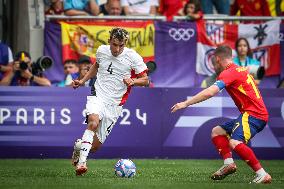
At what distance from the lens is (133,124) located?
18344 millimetres

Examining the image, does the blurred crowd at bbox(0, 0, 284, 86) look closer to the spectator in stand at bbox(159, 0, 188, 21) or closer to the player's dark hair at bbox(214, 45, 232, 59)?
the spectator in stand at bbox(159, 0, 188, 21)

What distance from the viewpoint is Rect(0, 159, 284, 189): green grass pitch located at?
12.2 m

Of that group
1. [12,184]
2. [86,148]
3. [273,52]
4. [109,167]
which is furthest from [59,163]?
[273,52]

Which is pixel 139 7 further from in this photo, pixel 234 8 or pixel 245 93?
pixel 245 93

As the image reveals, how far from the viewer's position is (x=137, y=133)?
60.2 feet

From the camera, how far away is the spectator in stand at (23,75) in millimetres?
18812

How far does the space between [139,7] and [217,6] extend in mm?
2000

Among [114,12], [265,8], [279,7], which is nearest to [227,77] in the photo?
[114,12]

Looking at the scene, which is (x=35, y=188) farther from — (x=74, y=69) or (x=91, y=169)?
(x=74, y=69)

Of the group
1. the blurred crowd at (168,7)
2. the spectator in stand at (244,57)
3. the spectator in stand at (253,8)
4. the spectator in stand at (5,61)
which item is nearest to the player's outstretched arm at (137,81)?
the spectator in stand at (244,57)

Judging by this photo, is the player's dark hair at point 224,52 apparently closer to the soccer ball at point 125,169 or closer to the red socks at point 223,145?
the red socks at point 223,145

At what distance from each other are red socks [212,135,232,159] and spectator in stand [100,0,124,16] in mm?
8590

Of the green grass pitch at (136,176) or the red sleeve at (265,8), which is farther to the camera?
the red sleeve at (265,8)

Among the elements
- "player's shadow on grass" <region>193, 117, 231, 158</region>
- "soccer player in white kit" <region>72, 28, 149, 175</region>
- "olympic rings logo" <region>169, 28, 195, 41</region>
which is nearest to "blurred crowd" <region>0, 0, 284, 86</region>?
"olympic rings logo" <region>169, 28, 195, 41</region>
